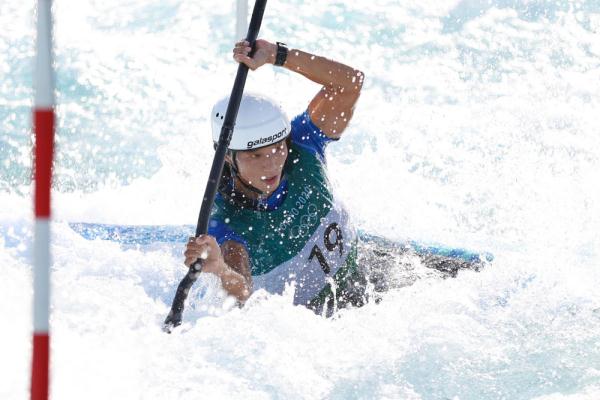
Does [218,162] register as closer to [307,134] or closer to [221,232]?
[221,232]

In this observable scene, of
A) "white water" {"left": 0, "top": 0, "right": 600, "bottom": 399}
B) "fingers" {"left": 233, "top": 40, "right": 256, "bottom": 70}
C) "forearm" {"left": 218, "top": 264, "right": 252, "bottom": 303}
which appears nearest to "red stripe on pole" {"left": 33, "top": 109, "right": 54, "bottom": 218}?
"white water" {"left": 0, "top": 0, "right": 600, "bottom": 399}

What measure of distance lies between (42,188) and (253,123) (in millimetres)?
1588

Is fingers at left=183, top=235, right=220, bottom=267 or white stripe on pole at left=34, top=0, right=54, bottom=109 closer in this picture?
white stripe on pole at left=34, top=0, right=54, bottom=109

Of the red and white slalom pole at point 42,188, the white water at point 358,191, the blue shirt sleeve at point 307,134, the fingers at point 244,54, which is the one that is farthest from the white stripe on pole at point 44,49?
the blue shirt sleeve at point 307,134

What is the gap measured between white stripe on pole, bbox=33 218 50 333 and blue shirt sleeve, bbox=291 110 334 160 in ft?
6.16

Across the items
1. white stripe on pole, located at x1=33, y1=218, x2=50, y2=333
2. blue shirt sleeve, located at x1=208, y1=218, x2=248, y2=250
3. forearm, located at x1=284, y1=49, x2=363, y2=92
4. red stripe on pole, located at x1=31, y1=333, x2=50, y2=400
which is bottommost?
blue shirt sleeve, located at x1=208, y1=218, x2=248, y2=250

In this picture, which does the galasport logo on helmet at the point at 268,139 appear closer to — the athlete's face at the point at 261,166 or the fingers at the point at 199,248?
the athlete's face at the point at 261,166

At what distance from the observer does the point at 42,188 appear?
1.43 meters

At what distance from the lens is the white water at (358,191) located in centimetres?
269

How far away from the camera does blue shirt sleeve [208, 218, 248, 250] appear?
3039 millimetres

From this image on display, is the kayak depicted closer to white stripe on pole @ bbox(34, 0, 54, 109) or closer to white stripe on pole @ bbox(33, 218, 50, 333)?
white stripe on pole @ bbox(33, 218, 50, 333)

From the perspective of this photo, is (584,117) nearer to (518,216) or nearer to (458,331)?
(518,216)

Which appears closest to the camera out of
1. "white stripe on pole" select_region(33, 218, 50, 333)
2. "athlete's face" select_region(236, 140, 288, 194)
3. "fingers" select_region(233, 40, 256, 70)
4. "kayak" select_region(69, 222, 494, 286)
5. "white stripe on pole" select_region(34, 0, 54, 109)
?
"white stripe on pole" select_region(34, 0, 54, 109)

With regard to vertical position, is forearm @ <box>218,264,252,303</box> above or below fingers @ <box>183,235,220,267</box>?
below
